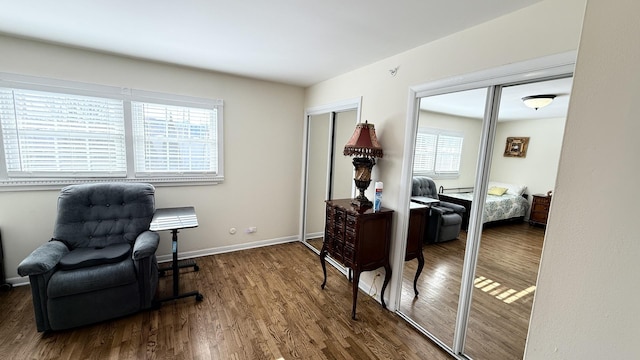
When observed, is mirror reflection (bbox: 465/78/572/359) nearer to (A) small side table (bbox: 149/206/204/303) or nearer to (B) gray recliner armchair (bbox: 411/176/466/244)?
(B) gray recliner armchair (bbox: 411/176/466/244)

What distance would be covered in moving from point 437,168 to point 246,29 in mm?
1970

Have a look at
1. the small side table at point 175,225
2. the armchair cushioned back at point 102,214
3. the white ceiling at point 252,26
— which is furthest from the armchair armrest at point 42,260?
the white ceiling at point 252,26

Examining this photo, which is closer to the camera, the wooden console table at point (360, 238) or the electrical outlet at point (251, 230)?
the wooden console table at point (360, 238)

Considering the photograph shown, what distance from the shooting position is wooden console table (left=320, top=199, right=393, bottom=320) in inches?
91.0

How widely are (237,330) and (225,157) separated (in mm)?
2138

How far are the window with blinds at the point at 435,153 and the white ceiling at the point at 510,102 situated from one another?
0.65 ft

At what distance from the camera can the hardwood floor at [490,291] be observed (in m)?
1.94

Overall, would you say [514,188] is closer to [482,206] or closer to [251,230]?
[482,206]

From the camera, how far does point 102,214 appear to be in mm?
2559

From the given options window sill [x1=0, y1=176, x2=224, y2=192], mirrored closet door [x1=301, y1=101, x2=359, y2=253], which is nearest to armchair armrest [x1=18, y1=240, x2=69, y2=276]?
window sill [x1=0, y1=176, x2=224, y2=192]

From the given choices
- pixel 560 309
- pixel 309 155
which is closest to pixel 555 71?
pixel 560 309

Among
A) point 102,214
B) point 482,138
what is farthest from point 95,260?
point 482,138

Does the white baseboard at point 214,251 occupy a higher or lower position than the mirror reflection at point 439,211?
lower

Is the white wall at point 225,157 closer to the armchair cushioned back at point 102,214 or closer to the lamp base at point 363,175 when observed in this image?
the armchair cushioned back at point 102,214
